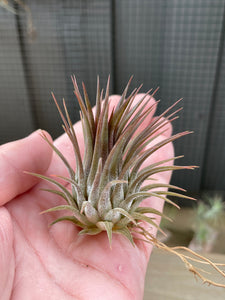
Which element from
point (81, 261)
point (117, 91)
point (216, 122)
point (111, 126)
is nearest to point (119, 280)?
point (81, 261)

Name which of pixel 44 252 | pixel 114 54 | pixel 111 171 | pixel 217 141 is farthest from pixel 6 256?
pixel 217 141

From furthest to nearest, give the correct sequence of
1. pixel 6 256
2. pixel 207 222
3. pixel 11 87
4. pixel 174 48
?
1. pixel 207 222
2. pixel 11 87
3. pixel 174 48
4. pixel 6 256

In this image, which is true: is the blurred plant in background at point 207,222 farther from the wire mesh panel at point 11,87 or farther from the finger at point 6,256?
the finger at point 6,256

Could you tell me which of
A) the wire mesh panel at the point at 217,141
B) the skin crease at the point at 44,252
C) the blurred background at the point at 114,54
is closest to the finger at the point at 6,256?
the skin crease at the point at 44,252

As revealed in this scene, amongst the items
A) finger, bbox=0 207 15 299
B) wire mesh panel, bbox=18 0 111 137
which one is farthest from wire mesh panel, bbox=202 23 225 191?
finger, bbox=0 207 15 299

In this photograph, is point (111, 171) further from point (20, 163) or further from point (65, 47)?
point (65, 47)
